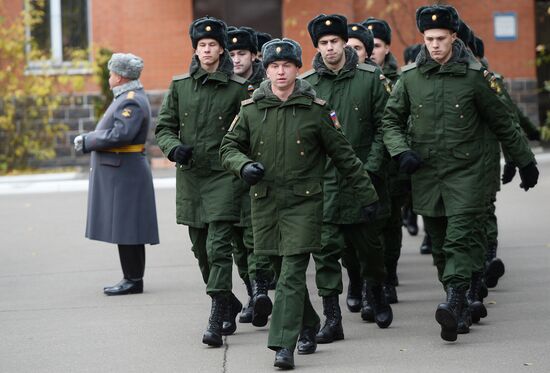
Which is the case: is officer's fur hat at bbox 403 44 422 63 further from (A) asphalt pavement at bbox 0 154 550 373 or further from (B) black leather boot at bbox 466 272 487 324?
(B) black leather boot at bbox 466 272 487 324

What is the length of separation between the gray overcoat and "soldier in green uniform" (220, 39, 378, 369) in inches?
116

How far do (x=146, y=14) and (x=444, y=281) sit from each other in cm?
1638

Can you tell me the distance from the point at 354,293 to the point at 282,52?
2.51 meters

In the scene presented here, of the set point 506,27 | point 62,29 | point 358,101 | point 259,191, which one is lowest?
point 259,191

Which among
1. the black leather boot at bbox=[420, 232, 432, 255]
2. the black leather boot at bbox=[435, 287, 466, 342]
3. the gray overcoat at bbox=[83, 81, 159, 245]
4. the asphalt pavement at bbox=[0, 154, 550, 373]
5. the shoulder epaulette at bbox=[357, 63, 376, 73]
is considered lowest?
the asphalt pavement at bbox=[0, 154, 550, 373]

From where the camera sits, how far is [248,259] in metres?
9.49

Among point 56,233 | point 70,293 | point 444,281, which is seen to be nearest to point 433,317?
point 444,281

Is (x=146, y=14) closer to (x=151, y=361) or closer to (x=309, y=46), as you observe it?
(x=309, y=46)

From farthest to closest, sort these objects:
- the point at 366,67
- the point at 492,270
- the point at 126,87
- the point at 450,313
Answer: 1. the point at 126,87
2. the point at 492,270
3. the point at 366,67
4. the point at 450,313

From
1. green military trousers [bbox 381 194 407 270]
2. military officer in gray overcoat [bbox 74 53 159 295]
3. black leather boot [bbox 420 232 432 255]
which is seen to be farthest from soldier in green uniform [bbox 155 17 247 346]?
black leather boot [bbox 420 232 432 255]

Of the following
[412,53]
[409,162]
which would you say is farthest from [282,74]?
[412,53]

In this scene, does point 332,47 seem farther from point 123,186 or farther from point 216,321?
point 123,186

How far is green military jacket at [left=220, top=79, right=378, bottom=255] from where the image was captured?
7.77 meters

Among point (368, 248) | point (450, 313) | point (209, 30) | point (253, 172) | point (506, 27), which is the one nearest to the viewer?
point (253, 172)
